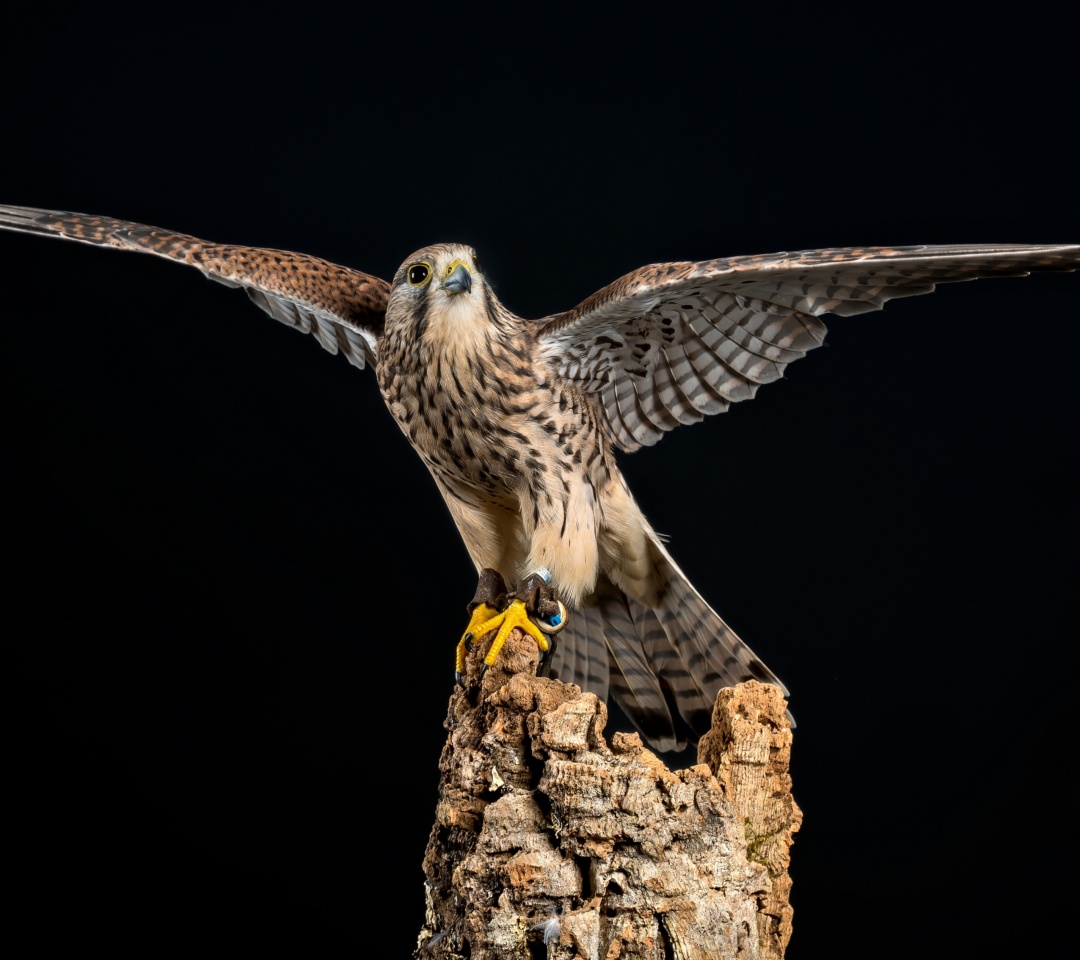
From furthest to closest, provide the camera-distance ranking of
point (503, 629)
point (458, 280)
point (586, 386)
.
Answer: point (586, 386) → point (503, 629) → point (458, 280)

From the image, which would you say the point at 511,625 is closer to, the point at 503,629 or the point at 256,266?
the point at 503,629

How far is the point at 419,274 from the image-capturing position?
2.26 m

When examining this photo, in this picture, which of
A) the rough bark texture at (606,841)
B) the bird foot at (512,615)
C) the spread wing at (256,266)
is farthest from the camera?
the spread wing at (256,266)

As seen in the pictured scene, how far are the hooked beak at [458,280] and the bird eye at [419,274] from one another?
56mm

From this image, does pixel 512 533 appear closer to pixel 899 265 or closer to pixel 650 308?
pixel 650 308

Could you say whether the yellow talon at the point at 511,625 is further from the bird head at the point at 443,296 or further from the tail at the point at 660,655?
the bird head at the point at 443,296

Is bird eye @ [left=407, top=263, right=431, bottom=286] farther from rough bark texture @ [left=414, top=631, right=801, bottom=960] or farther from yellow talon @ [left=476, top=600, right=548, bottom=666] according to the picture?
rough bark texture @ [left=414, top=631, right=801, bottom=960]

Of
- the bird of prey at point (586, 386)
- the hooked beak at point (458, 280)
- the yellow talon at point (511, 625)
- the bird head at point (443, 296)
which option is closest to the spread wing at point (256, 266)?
the bird of prey at point (586, 386)

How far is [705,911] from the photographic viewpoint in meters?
1.86

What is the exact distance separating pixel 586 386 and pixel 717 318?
351 millimetres

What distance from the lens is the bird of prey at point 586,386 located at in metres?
2.22

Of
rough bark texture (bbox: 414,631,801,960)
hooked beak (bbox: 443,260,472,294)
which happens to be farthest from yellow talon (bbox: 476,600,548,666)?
hooked beak (bbox: 443,260,472,294)

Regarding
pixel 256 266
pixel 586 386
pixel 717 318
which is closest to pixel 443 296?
pixel 586 386

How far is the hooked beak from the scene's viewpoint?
2.18 meters
